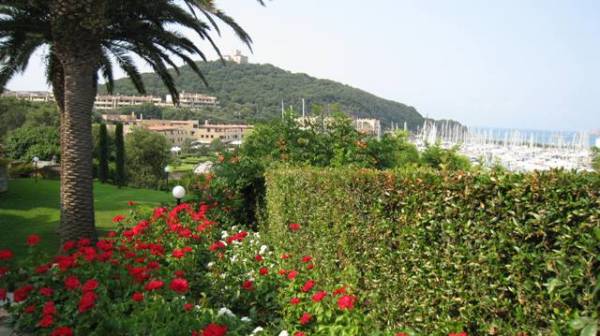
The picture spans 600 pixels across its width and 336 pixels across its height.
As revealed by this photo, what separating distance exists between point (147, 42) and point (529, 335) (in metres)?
8.90

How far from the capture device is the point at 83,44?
771cm

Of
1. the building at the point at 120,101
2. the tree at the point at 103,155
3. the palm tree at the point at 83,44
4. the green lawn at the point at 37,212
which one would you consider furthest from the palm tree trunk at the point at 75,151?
the building at the point at 120,101

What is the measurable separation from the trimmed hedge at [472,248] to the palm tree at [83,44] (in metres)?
5.46

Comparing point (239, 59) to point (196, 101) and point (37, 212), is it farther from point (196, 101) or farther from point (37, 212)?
point (37, 212)

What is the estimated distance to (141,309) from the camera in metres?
3.70

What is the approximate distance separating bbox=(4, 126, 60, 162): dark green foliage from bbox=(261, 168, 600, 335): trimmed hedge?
31.8 metres

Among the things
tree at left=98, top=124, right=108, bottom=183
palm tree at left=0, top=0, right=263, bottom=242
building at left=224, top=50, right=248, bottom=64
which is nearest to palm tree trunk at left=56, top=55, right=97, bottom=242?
palm tree at left=0, top=0, right=263, bottom=242

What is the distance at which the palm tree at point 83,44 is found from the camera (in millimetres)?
7613

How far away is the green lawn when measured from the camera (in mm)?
9673

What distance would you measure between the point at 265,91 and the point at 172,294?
64375 mm

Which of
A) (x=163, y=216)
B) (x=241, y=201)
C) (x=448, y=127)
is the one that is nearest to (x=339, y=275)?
(x=163, y=216)

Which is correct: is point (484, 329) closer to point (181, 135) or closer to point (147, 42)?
point (147, 42)

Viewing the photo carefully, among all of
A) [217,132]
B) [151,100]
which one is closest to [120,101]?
[151,100]

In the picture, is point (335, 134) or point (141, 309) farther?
point (335, 134)
